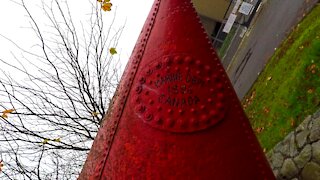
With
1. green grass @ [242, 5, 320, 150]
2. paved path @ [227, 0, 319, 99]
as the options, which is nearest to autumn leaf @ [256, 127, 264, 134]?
green grass @ [242, 5, 320, 150]

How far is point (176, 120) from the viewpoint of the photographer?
119 inches

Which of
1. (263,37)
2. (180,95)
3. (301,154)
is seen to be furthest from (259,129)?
(263,37)

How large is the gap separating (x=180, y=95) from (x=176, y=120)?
0.62ft

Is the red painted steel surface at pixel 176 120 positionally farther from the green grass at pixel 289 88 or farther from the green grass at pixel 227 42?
the green grass at pixel 227 42

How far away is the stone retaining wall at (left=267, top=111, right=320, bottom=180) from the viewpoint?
4.75m

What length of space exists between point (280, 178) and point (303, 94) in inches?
57.1

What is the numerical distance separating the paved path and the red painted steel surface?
21.3 ft

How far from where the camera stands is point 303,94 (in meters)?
6.20

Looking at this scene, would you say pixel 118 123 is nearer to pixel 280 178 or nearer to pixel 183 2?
pixel 183 2

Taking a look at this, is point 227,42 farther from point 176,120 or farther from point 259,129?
point 176,120

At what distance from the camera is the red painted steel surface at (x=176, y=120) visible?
2.92 metres

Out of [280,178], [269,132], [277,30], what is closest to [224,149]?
[280,178]

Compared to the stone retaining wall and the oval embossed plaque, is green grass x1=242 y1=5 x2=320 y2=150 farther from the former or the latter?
the oval embossed plaque

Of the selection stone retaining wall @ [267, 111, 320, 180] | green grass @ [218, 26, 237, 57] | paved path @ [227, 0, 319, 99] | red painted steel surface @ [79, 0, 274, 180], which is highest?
red painted steel surface @ [79, 0, 274, 180]
